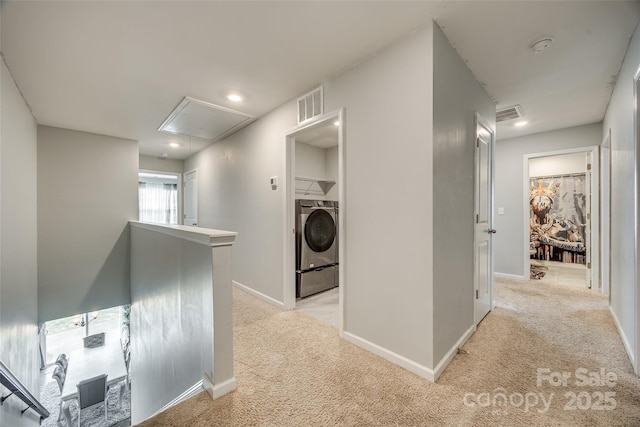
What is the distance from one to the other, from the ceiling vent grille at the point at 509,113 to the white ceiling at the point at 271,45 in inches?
5.7

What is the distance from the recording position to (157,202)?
25.1 ft

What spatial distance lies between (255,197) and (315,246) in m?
1.05

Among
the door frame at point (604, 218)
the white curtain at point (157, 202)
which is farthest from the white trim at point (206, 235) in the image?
the white curtain at point (157, 202)

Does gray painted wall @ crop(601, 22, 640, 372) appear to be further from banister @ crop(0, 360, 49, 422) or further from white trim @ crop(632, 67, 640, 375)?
banister @ crop(0, 360, 49, 422)

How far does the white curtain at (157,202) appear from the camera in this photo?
7.47m

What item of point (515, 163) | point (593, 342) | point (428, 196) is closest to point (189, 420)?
point (428, 196)

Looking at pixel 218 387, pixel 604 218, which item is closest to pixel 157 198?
pixel 218 387

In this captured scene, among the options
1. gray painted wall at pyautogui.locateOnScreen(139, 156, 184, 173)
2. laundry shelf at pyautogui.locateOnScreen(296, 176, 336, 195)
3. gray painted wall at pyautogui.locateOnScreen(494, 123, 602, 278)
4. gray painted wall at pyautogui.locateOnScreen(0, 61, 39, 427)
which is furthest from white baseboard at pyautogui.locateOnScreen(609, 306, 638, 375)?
gray painted wall at pyautogui.locateOnScreen(139, 156, 184, 173)

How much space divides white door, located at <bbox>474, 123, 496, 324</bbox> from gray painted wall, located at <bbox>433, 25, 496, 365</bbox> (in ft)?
0.53

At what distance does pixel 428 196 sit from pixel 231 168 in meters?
3.17

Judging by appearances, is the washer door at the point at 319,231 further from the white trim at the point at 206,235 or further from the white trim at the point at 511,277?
the white trim at the point at 511,277

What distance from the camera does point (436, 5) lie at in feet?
5.04

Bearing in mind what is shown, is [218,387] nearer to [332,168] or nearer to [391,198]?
[391,198]

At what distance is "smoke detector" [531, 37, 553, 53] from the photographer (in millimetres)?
1846
